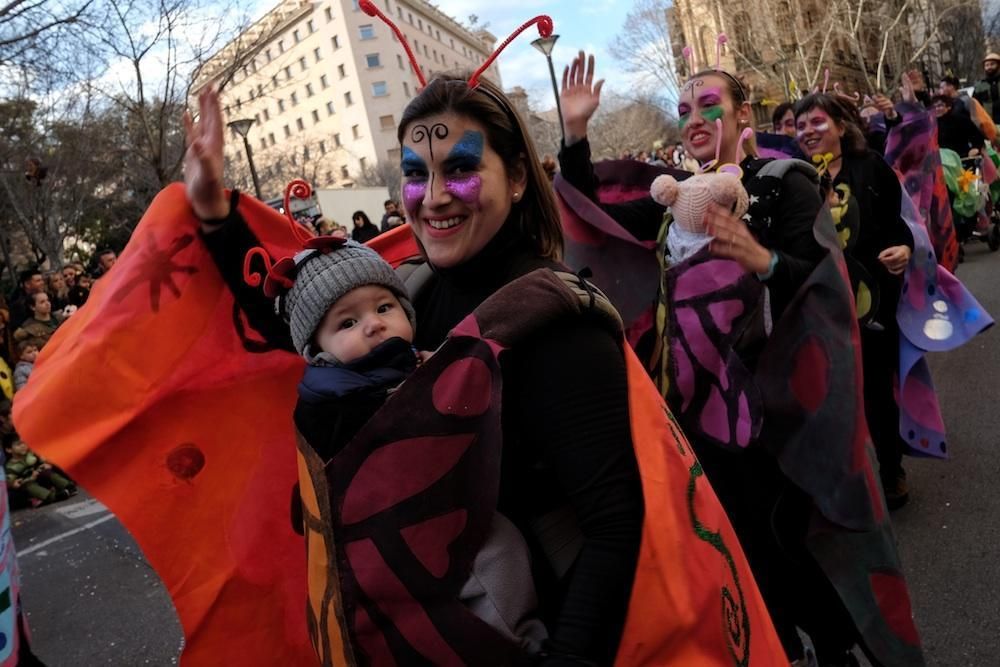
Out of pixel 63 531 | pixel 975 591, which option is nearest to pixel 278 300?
pixel 975 591

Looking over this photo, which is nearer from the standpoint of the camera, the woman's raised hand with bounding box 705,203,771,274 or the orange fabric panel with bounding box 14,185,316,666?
the orange fabric panel with bounding box 14,185,316,666

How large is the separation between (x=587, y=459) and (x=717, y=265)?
1.23 meters

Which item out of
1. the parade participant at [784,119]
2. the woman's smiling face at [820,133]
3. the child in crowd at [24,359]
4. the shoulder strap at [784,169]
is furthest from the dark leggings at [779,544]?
the child in crowd at [24,359]

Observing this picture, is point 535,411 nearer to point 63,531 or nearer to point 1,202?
point 63,531

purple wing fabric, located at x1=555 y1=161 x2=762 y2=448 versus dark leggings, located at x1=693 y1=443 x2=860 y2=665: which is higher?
purple wing fabric, located at x1=555 y1=161 x2=762 y2=448

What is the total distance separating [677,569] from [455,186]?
798 mm

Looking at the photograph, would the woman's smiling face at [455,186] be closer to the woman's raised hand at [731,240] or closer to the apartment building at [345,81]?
the woman's raised hand at [731,240]

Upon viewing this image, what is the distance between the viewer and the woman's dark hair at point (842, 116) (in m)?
3.63

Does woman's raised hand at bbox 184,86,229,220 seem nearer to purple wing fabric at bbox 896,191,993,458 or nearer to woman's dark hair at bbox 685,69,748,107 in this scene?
woman's dark hair at bbox 685,69,748,107

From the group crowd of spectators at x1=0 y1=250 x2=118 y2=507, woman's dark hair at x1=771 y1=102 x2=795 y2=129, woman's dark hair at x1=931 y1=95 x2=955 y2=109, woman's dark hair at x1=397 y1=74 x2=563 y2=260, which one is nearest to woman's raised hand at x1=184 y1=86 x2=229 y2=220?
woman's dark hair at x1=397 y1=74 x2=563 y2=260

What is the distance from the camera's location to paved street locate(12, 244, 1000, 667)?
109 inches

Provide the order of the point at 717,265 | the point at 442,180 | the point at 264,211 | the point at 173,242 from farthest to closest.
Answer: the point at 717,265, the point at 264,211, the point at 173,242, the point at 442,180

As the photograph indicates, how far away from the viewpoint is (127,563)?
474 centimetres

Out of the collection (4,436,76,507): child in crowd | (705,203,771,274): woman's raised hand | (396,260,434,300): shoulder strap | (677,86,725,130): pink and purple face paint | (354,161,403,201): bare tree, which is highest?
(354,161,403,201): bare tree
